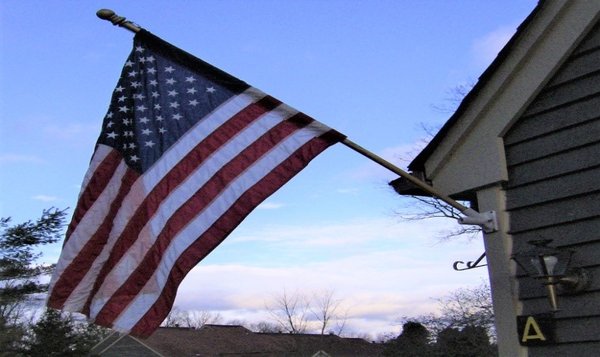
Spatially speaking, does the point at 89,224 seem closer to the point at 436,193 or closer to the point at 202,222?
the point at 202,222

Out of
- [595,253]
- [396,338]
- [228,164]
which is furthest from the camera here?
[396,338]

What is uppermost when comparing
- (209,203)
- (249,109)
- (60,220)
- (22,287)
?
(60,220)

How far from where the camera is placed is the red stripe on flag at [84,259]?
5.11 m

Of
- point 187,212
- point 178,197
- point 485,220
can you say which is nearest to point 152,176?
point 178,197

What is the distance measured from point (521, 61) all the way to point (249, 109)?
202cm

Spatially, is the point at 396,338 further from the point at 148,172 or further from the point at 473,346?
the point at 148,172

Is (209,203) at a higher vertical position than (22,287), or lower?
lower

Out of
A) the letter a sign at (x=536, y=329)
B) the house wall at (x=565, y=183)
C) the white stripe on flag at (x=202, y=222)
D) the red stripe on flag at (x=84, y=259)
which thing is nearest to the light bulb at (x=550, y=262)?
the house wall at (x=565, y=183)

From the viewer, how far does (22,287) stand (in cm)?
2134

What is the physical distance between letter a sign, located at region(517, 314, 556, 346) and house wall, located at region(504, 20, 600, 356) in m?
0.05

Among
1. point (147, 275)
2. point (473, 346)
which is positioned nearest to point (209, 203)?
point (147, 275)

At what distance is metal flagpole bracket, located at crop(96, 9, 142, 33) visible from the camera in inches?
205

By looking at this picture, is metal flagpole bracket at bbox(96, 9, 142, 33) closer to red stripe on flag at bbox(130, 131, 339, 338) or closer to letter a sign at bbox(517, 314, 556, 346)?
red stripe on flag at bbox(130, 131, 339, 338)

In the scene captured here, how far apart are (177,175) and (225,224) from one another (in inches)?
21.8
